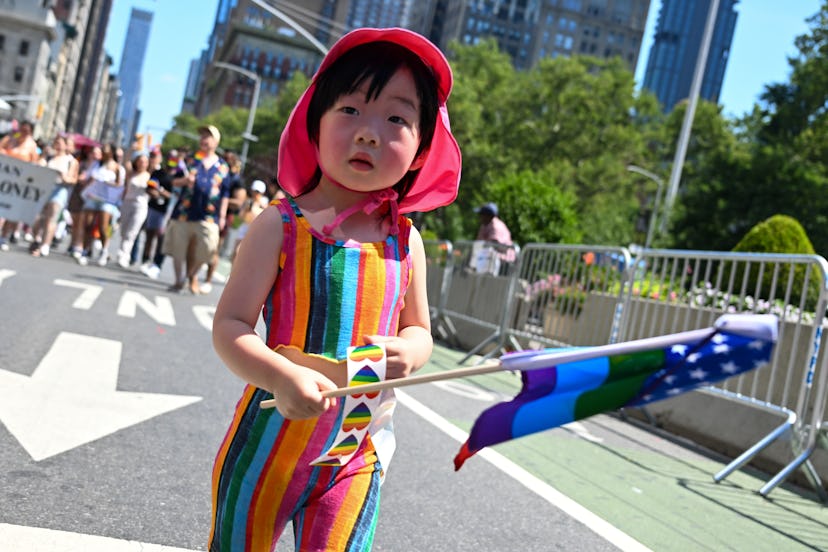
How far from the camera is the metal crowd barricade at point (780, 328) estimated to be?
6684mm

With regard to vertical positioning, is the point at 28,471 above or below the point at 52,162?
below

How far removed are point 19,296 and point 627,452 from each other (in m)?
5.78

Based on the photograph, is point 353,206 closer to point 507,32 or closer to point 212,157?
point 212,157

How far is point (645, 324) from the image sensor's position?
374 inches

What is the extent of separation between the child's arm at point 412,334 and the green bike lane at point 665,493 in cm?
254

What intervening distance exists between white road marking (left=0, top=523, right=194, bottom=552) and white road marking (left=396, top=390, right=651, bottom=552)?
1.97 meters

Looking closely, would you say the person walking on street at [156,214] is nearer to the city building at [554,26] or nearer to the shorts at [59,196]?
the shorts at [59,196]

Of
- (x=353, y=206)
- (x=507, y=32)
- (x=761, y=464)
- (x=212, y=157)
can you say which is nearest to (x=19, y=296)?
(x=212, y=157)

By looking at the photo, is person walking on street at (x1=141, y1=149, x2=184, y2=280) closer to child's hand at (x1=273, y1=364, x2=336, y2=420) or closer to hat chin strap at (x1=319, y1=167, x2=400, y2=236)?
hat chin strap at (x1=319, y1=167, x2=400, y2=236)

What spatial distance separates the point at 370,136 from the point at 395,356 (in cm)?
46

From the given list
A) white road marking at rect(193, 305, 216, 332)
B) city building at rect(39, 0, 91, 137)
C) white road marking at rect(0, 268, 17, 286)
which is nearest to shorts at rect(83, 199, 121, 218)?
white road marking at rect(0, 268, 17, 286)

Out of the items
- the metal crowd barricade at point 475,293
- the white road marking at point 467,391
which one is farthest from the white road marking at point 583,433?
the metal crowd barricade at point 475,293

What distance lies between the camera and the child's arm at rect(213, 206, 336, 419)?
193 centimetres

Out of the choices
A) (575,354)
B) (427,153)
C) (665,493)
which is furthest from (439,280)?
(575,354)
